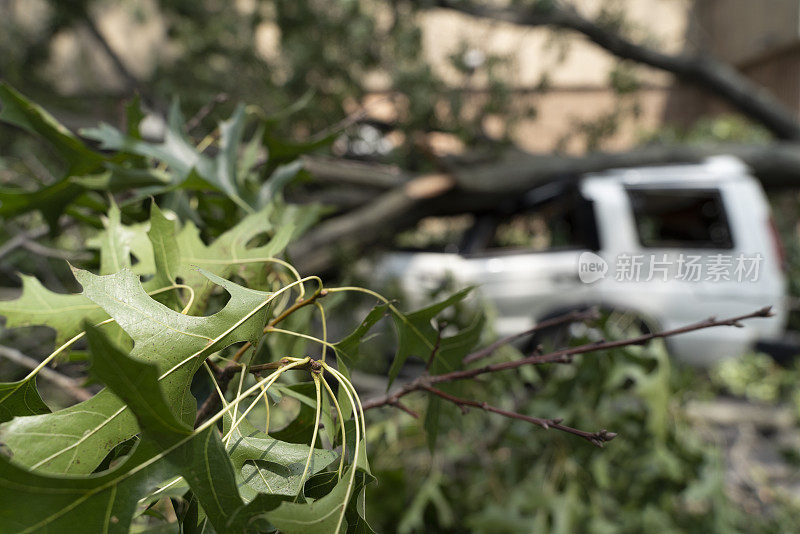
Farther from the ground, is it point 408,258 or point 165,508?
point 165,508

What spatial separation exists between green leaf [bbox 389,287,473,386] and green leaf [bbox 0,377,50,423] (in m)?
0.32

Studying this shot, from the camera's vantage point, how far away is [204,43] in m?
4.46

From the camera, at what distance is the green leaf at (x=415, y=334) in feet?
1.95

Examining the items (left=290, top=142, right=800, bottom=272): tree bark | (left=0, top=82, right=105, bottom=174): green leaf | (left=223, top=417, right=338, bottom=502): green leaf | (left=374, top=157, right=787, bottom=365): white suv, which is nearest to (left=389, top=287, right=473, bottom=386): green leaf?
(left=223, top=417, right=338, bottom=502): green leaf

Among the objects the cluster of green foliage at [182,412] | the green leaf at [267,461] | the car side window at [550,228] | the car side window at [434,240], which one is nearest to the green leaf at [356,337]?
the cluster of green foliage at [182,412]

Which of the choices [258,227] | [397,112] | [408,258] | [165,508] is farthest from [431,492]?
[397,112]

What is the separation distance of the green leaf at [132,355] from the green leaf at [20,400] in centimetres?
5

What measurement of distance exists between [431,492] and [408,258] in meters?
2.71

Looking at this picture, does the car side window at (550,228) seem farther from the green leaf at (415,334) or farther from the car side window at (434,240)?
the green leaf at (415,334)

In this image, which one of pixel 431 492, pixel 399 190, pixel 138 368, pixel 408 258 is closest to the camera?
pixel 138 368

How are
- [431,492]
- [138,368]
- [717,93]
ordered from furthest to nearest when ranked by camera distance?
[717,93] < [431,492] < [138,368]

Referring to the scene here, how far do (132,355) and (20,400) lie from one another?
0.11 m

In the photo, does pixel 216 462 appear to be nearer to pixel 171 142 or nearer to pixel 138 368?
pixel 138 368

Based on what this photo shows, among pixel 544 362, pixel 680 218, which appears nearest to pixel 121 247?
pixel 544 362
